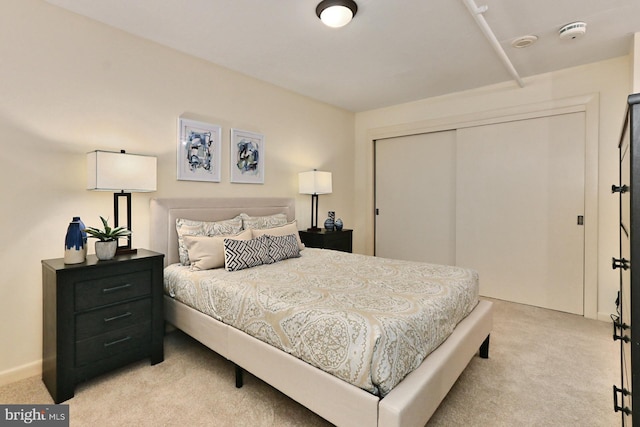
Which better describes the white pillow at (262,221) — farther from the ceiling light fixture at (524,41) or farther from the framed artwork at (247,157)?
the ceiling light fixture at (524,41)

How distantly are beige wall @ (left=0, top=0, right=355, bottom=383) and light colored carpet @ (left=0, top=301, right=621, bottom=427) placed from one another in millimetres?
779

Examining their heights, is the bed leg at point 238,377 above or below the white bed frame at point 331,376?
below

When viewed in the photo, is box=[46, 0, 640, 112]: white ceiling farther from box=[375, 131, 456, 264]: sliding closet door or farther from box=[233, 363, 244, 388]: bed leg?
box=[233, 363, 244, 388]: bed leg

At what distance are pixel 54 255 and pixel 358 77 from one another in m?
3.21

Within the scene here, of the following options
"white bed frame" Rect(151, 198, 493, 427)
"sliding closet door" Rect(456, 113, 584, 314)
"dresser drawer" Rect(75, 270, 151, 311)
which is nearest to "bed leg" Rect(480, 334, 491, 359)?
"white bed frame" Rect(151, 198, 493, 427)

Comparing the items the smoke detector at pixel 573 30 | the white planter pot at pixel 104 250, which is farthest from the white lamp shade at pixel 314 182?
the smoke detector at pixel 573 30

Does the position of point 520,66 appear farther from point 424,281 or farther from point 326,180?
point 424,281

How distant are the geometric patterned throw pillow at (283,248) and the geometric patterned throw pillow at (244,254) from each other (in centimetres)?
7

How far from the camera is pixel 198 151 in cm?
309

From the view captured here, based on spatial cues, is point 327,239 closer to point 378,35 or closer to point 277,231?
point 277,231

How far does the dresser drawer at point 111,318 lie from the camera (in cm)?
198

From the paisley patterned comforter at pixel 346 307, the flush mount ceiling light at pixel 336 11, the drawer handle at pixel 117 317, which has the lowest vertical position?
the drawer handle at pixel 117 317

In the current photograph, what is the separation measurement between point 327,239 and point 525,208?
90.3 inches

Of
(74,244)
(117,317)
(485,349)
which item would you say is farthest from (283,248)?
(485,349)
